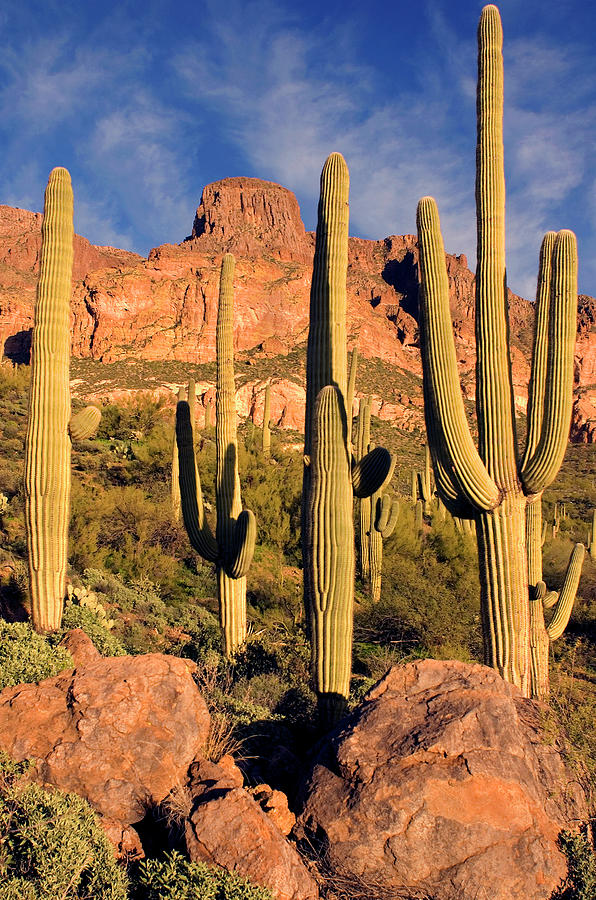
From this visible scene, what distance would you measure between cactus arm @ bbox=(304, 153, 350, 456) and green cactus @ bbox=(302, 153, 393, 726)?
1 centimetres

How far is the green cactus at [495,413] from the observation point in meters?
6.50

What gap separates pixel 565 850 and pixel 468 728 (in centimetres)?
87

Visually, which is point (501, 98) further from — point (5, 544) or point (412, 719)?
point (5, 544)

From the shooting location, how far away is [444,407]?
666cm

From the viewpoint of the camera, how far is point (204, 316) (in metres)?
64.1

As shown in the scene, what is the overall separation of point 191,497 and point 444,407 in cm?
375

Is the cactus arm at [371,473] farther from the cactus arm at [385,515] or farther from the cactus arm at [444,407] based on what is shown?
the cactus arm at [385,515]

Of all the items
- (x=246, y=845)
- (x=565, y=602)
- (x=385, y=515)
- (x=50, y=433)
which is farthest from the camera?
(x=385, y=515)

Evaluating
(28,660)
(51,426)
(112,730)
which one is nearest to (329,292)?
(51,426)

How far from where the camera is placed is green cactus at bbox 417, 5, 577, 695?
650 centimetres

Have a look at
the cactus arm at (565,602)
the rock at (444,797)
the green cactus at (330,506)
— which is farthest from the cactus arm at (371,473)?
the cactus arm at (565,602)

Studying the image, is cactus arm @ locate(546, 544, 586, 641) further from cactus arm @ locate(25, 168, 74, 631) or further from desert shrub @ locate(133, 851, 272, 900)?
desert shrub @ locate(133, 851, 272, 900)

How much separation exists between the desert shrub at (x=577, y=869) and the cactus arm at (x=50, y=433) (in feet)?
16.5

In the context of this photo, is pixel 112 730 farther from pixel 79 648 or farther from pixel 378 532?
pixel 378 532
